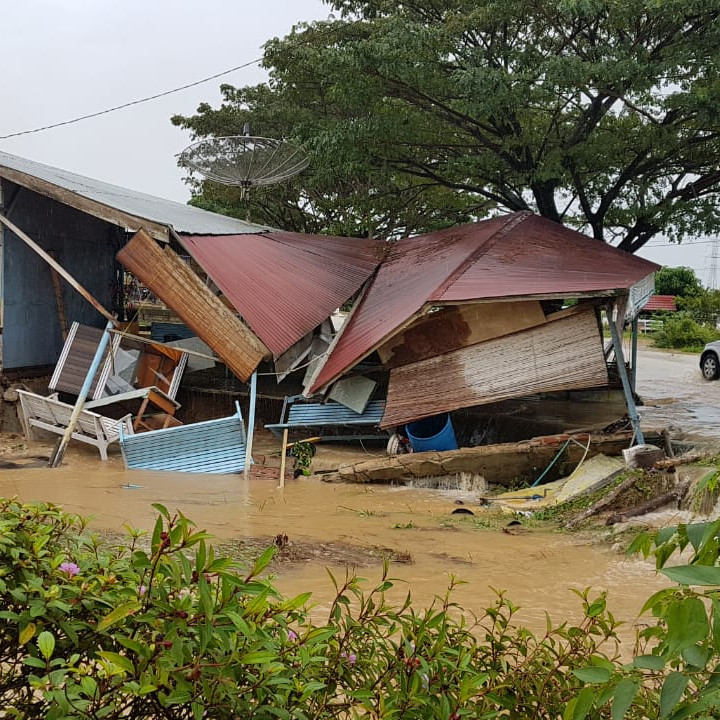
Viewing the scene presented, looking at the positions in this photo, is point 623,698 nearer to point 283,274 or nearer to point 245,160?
point 283,274

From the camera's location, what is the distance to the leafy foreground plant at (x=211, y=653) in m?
1.71

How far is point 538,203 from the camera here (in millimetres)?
16266

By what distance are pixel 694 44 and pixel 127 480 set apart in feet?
35.4

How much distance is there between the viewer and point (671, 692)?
1.37 m

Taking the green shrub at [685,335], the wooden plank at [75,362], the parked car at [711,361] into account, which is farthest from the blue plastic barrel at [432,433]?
the green shrub at [685,335]

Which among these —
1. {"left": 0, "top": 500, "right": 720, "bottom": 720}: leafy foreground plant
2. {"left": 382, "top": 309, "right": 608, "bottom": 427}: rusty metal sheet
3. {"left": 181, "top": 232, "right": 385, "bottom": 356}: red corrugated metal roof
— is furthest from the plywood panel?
{"left": 0, "top": 500, "right": 720, "bottom": 720}: leafy foreground plant

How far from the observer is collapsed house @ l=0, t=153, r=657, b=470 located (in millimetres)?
10758

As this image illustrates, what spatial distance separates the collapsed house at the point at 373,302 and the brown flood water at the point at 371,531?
1.79m

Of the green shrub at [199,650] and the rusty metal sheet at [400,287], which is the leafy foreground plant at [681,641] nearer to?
the green shrub at [199,650]

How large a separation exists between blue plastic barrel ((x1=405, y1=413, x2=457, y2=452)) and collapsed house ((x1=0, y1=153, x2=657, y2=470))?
32cm

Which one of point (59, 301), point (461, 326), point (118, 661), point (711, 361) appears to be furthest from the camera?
point (711, 361)

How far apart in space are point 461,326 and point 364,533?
13.1 ft

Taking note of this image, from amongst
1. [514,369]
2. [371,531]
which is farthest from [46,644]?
[514,369]

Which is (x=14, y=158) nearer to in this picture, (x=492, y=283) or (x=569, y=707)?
(x=492, y=283)
